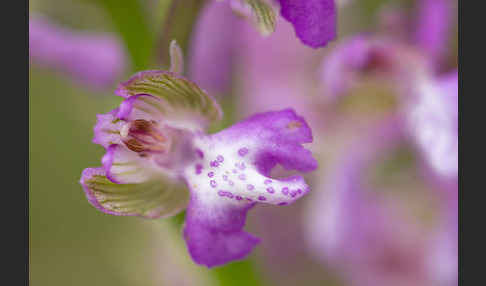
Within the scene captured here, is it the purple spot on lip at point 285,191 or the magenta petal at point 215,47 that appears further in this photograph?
the magenta petal at point 215,47

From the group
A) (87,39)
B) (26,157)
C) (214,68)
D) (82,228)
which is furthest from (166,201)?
(82,228)

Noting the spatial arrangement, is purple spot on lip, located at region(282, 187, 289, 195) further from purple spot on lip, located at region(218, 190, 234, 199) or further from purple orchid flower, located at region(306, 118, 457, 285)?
purple orchid flower, located at region(306, 118, 457, 285)

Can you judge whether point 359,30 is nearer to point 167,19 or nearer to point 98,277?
point 167,19

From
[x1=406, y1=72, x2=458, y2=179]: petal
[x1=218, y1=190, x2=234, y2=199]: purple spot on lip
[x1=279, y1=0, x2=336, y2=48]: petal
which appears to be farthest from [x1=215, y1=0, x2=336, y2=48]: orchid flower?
[x1=406, y1=72, x2=458, y2=179]: petal

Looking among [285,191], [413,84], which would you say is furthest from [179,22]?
[413,84]

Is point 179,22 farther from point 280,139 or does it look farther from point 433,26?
point 433,26

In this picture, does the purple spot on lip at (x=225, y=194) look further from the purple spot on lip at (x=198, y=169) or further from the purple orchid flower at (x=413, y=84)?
the purple orchid flower at (x=413, y=84)

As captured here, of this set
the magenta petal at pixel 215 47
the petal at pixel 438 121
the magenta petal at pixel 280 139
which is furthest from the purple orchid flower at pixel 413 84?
the magenta petal at pixel 280 139
